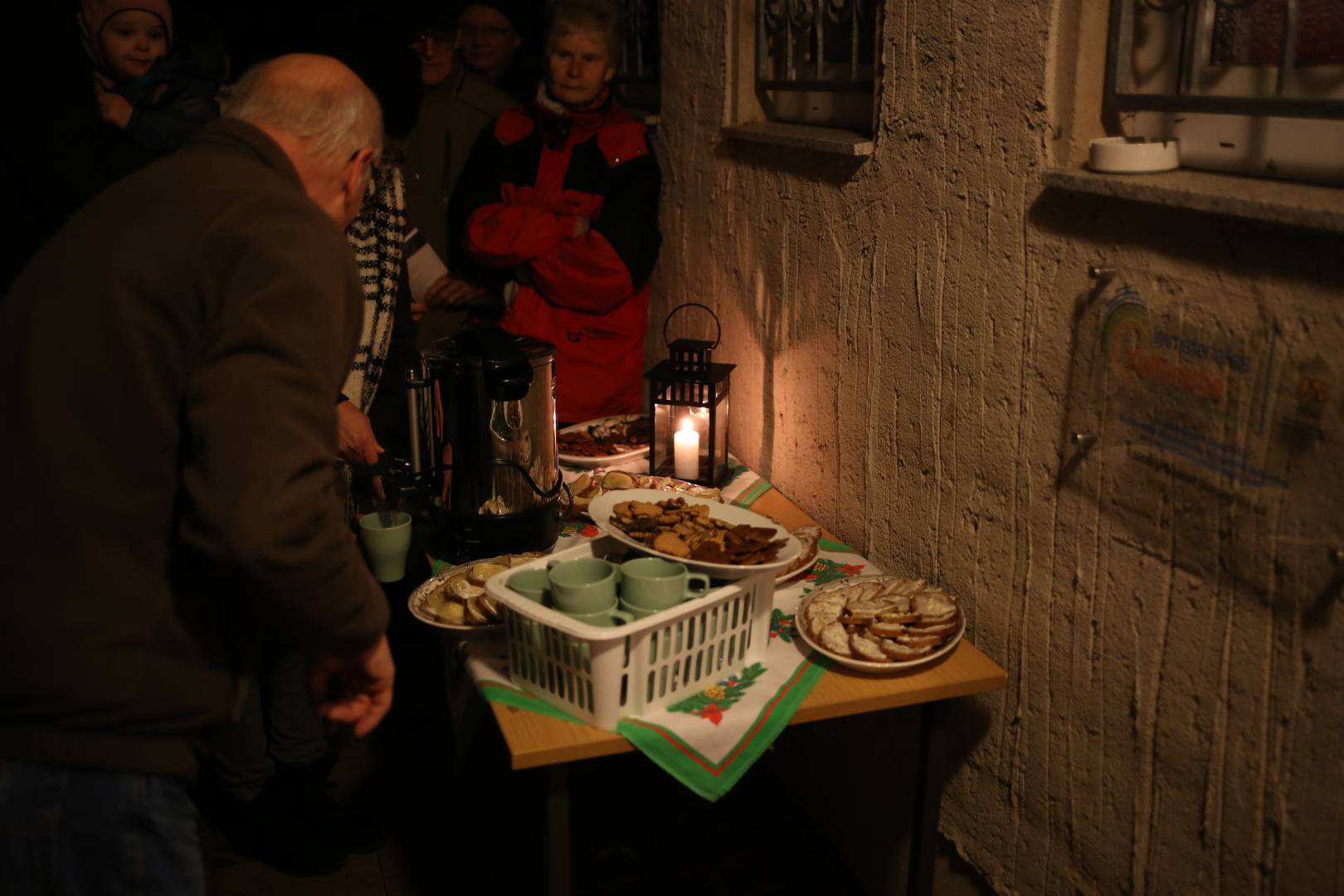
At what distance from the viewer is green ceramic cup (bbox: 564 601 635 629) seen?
5.12 feet

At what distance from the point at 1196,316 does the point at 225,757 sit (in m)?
2.02

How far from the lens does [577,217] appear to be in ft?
10.0

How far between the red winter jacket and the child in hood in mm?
804

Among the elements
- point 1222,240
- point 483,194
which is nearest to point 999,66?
point 1222,240

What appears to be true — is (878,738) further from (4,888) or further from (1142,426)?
(4,888)

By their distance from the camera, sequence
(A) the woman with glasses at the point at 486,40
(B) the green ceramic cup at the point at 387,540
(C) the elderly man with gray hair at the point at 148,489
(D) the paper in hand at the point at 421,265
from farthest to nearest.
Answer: (A) the woman with glasses at the point at 486,40 < (D) the paper in hand at the point at 421,265 < (B) the green ceramic cup at the point at 387,540 < (C) the elderly man with gray hair at the point at 148,489

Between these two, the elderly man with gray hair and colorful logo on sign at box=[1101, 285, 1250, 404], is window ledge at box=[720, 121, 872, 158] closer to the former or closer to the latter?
colorful logo on sign at box=[1101, 285, 1250, 404]

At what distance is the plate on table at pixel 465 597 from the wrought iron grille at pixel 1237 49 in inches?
46.3

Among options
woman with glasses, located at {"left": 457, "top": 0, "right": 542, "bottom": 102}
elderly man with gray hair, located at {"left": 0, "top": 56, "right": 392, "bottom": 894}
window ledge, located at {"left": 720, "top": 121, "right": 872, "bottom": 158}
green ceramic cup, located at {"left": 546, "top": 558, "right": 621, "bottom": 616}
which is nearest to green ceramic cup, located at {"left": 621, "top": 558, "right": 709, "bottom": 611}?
green ceramic cup, located at {"left": 546, "top": 558, "right": 621, "bottom": 616}

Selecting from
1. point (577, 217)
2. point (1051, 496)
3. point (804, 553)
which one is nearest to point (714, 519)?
point (804, 553)

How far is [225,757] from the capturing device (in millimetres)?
2355

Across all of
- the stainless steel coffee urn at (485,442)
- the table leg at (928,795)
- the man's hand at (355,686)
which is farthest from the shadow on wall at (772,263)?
the man's hand at (355,686)

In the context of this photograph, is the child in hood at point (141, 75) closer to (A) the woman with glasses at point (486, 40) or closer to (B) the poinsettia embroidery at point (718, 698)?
(A) the woman with glasses at point (486, 40)

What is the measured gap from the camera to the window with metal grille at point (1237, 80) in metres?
1.28
